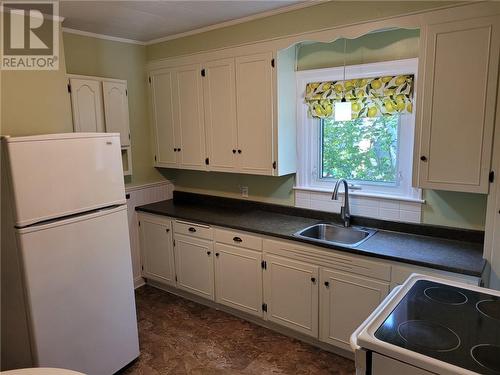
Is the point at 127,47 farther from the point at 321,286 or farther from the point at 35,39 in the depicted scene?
the point at 321,286

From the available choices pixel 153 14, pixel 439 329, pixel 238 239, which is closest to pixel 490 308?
pixel 439 329

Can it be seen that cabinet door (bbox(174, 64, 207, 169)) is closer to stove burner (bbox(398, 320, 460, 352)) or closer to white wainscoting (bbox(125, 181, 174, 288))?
white wainscoting (bbox(125, 181, 174, 288))

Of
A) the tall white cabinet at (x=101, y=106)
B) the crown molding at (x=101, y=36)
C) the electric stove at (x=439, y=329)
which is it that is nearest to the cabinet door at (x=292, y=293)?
the electric stove at (x=439, y=329)

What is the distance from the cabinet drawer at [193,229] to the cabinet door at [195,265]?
0.14ft

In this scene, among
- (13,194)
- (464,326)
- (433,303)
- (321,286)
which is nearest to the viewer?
(464,326)

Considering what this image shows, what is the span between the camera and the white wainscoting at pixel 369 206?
263 centimetres

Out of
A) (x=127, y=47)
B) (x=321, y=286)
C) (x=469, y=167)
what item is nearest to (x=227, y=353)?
(x=321, y=286)

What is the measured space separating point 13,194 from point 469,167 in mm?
2519

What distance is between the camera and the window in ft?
8.75

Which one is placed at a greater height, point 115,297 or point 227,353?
point 115,297

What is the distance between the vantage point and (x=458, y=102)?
209 cm

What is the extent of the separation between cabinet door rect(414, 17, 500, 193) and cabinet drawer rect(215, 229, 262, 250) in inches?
51.5

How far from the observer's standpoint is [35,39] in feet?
8.11

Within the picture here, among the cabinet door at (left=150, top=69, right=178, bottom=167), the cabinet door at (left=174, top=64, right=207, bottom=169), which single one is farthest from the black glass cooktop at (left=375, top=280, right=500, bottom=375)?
the cabinet door at (left=150, top=69, right=178, bottom=167)
